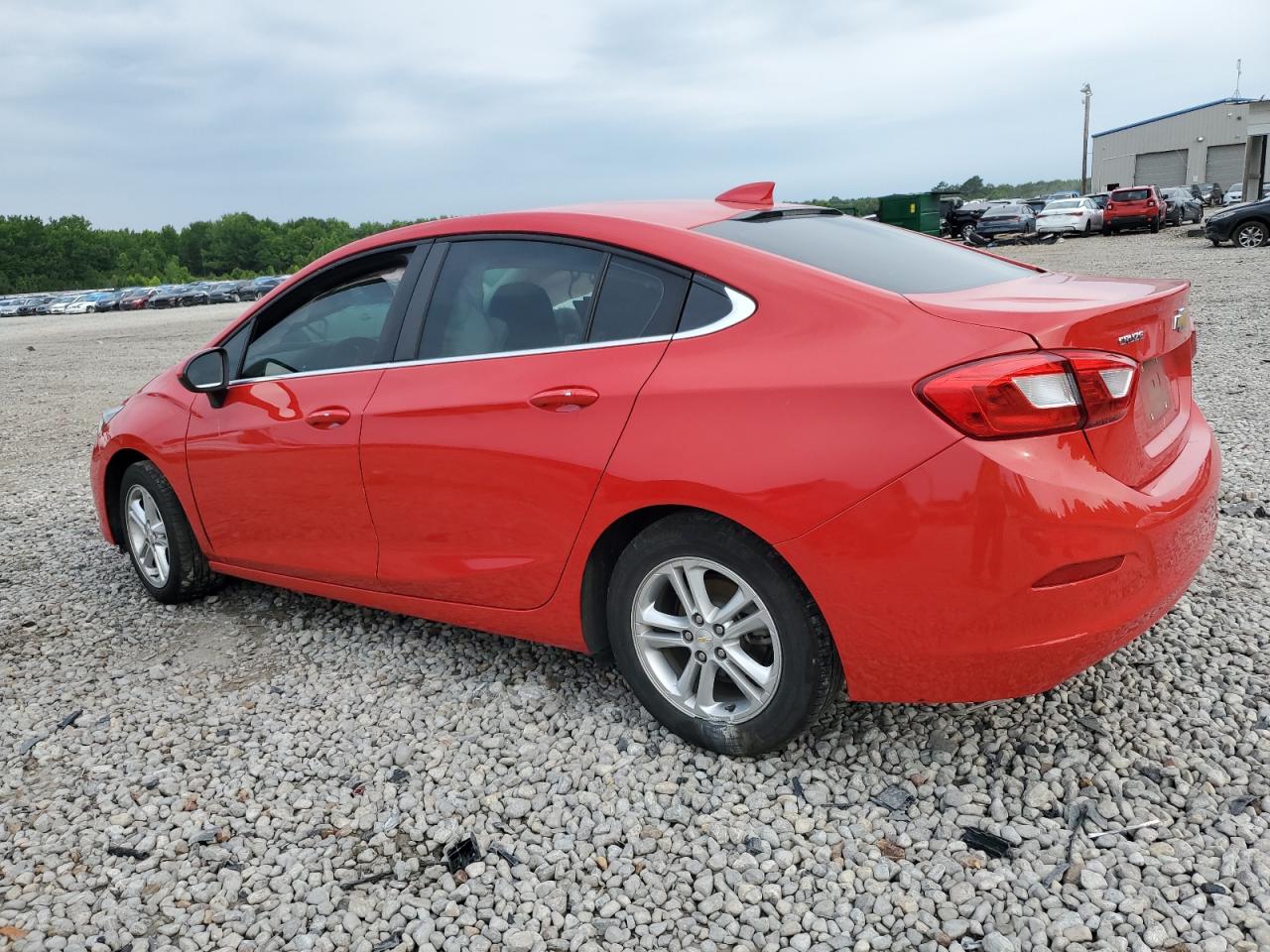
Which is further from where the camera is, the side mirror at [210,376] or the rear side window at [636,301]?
the side mirror at [210,376]

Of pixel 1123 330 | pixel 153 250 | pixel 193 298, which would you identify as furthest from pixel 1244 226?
pixel 153 250

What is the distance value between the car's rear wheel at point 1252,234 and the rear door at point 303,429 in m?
25.3

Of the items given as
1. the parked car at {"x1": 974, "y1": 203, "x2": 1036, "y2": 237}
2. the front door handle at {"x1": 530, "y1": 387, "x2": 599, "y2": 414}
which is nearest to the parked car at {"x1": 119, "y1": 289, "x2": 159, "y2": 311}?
the parked car at {"x1": 974, "y1": 203, "x2": 1036, "y2": 237}

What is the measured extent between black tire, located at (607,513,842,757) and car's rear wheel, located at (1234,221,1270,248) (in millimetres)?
25450

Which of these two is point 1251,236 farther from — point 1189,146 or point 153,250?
point 153,250

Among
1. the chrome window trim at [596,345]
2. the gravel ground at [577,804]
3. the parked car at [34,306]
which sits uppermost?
the chrome window trim at [596,345]

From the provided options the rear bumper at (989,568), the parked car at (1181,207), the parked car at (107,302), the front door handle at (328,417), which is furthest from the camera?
the parked car at (107,302)

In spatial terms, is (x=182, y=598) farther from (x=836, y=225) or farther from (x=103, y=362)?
(x=103, y=362)

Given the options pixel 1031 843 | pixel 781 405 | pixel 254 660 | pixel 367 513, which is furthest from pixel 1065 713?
pixel 254 660

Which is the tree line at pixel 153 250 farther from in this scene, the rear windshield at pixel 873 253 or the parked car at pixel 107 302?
the rear windshield at pixel 873 253

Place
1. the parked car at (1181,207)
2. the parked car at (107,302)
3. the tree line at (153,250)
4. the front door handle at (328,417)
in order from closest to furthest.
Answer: the front door handle at (328,417) < the parked car at (1181,207) < the parked car at (107,302) < the tree line at (153,250)

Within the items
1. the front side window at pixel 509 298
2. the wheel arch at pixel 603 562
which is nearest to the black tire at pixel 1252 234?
the front side window at pixel 509 298

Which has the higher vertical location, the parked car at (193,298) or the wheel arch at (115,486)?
the wheel arch at (115,486)

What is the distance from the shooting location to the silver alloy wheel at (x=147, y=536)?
4555 millimetres
